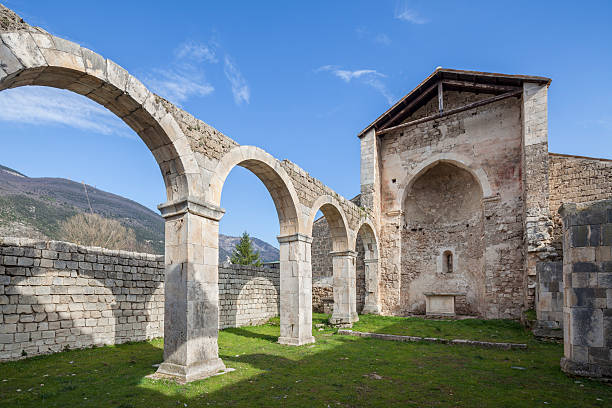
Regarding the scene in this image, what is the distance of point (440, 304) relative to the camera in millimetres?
14414

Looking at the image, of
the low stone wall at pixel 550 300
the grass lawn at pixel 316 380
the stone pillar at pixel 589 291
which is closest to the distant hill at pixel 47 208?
the grass lawn at pixel 316 380

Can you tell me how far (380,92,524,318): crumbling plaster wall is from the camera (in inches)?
530

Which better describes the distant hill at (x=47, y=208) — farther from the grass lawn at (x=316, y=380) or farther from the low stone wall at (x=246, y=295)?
the grass lawn at (x=316, y=380)

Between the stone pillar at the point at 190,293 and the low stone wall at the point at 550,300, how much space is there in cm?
834

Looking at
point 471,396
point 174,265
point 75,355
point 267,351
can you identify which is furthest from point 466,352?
point 75,355

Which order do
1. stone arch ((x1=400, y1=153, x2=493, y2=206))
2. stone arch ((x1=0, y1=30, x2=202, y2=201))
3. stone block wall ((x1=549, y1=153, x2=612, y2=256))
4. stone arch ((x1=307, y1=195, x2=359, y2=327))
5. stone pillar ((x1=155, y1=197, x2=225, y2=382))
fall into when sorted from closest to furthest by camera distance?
stone arch ((x1=0, y1=30, x2=202, y2=201))
stone pillar ((x1=155, y1=197, x2=225, y2=382))
stone block wall ((x1=549, y1=153, x2=612, y2=256))
stone arch ((x1=307, y1=195, x2=359, y2=327))
stone arch ((x1=400, y1=153, x2=493, y2=206))

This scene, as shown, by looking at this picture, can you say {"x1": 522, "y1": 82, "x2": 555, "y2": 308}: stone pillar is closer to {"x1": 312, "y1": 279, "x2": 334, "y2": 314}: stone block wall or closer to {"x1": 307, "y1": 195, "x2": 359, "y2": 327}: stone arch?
{"x1": 307, "y1": 195, "x2": 359, "y2": 327}: stone arch

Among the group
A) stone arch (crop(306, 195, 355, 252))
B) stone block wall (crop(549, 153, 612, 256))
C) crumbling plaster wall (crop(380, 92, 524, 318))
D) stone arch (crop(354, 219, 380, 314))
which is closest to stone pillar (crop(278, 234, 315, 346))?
stone arch (crop(306, 195, 355, 252))

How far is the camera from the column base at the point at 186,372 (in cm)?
530

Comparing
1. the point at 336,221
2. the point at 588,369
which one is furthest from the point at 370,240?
the point at 588,369

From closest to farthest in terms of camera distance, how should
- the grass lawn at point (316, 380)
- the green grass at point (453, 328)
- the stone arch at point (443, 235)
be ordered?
the grass lawn at point (316, 380) < the green grass at point (453, 328) < the stone arch at point (443, 235)

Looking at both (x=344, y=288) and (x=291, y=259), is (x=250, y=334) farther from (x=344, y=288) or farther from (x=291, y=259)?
(x=344, y=288)

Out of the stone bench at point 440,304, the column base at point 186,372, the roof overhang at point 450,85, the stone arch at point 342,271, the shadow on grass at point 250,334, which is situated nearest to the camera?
the column base at point 186,372

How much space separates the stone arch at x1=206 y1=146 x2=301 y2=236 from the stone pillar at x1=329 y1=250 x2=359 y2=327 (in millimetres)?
3566
